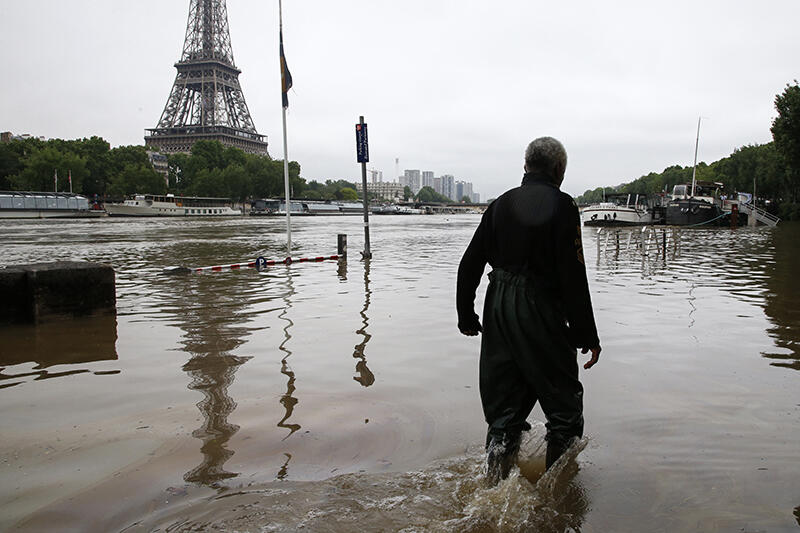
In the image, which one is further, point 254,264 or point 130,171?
point 130,171

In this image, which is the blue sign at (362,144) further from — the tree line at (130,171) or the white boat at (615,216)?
the tree line at (130,171)

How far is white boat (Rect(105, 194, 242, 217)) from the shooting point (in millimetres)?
86375

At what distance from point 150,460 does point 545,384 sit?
8.11 ft

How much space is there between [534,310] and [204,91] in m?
137

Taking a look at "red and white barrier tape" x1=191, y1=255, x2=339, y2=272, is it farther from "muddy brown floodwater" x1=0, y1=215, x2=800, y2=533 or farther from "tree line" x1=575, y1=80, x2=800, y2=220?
"tree line" x1=575, y1=80, x2=800, y2=220

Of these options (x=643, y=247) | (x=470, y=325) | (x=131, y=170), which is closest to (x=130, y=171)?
(x=131, y=170)

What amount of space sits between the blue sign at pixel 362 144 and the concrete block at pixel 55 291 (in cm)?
894

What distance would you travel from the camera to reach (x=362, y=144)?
1628 centimetres

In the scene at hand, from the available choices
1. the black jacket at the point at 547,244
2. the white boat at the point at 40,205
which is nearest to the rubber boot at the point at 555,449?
the black jacket at the point at 547,244

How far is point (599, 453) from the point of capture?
382 centimetres

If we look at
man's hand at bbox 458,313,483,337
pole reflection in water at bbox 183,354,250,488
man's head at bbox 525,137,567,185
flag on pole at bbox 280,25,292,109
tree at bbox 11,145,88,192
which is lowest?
pole reflection in water at bbox 183,354,250,488

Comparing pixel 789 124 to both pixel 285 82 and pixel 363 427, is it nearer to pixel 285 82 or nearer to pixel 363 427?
pixel 285 82

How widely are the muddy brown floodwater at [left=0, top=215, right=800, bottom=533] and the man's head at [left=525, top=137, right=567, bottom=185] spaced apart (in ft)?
5.55

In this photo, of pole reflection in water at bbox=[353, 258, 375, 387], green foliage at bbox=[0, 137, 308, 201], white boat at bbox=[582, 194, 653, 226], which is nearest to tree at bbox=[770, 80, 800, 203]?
white boat at bbox=[582, 194, 653, 226]
